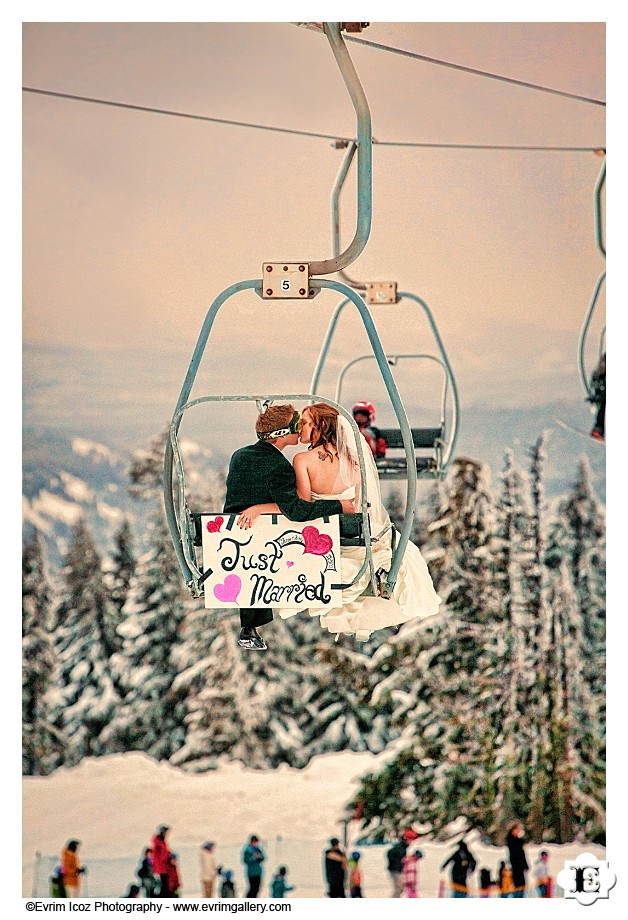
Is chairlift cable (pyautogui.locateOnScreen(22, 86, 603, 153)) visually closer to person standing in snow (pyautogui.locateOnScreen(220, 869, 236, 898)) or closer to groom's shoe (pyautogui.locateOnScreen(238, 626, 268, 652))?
groom's shoe (pyautogui.locateOnScreen(238, 626, 268, 652))

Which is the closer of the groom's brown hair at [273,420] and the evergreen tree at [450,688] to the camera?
the groom's brown hair at [273,420]

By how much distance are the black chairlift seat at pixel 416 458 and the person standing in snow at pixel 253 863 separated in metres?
2.40

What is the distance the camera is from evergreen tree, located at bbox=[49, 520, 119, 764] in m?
6.07

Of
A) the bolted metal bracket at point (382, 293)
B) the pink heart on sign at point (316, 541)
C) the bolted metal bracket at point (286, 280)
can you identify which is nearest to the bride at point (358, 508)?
the pink heart on sign at point (316, 541)

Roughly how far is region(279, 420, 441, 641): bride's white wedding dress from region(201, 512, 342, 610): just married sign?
0.08 m

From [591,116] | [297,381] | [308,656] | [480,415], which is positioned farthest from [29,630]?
[591,116]

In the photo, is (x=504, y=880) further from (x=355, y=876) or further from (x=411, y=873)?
(x=355, y=876)

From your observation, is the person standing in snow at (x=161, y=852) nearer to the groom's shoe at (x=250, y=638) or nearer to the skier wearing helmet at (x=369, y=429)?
the skier wearing helmet at (x=369, y=429)

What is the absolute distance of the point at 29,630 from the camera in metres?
6.04

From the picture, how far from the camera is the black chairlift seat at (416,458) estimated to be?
424cm

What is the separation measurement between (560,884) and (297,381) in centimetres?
274

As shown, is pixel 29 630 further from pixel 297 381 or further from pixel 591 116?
pixel 591 116
